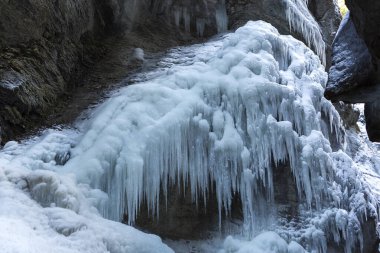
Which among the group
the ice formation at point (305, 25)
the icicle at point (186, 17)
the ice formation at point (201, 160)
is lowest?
the ice formation at point (201, 160)

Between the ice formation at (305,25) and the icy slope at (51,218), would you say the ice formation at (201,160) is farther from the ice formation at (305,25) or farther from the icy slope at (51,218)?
the ice formation at (305,25)

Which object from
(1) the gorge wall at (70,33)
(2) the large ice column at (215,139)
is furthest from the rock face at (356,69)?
(1) the gorge wall at (70,33)

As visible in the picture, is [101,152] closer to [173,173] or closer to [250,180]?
[173,173]

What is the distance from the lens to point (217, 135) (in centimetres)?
680

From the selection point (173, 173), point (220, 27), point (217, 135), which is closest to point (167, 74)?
point (217, 135)

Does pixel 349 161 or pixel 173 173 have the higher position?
pixel 173 173

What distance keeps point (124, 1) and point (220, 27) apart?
7.19ft

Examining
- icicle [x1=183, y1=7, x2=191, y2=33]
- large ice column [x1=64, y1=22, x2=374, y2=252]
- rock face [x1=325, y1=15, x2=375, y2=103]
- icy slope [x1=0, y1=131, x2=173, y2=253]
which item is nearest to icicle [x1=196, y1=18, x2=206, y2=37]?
icicle [x1=183, y1=7, x2=191, y2=33]

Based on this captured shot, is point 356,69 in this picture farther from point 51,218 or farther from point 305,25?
point 305,25

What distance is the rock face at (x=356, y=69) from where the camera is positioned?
4.25 metres

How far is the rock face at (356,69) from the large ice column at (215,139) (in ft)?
7.44

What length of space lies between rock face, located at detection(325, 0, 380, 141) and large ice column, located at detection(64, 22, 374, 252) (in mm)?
2267

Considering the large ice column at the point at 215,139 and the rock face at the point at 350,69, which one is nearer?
the rock face at the point at 350,69

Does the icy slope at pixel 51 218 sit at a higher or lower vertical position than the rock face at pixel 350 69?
lower
